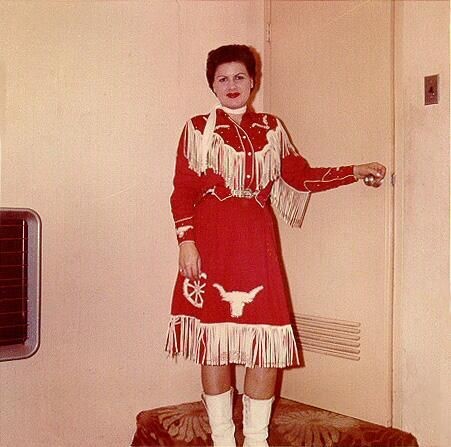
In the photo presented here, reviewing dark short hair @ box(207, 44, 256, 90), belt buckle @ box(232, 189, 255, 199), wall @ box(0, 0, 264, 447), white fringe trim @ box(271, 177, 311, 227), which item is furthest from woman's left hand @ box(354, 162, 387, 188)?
wall @ box(0, 0, 264, 447)

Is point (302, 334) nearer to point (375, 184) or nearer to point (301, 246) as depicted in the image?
point (301, 246)

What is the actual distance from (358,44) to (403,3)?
18 cm

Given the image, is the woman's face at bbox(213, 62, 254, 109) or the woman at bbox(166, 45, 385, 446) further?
the woman's face at bbox(213, 62, 254, 109)

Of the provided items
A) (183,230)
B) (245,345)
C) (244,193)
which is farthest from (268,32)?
(245,345)

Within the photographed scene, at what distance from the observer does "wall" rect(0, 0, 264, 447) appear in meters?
1.84

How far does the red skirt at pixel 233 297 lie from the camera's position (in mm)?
1760

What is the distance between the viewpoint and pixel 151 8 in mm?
2109

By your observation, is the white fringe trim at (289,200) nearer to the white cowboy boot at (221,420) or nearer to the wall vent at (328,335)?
the wall vent at (328,335)

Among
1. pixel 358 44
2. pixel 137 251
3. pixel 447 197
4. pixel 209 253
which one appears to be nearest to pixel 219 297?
pixel 209 253

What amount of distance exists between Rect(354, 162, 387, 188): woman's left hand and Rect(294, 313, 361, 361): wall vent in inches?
18.7

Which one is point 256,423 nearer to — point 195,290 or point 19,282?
point 195,290

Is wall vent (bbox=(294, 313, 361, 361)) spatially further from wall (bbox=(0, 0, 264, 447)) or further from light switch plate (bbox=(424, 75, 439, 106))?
light switch plate (bbox=(424, 75, 439, 106))

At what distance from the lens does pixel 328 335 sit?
2115mm

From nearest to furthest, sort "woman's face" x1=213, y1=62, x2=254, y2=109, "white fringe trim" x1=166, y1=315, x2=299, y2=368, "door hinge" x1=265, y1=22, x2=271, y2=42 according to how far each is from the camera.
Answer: "white fringe trim" x1=166, y1=315, x2=299, y2=368, "woman's face" x1=213, y1=62, x2=254, y2=109, "door hinge" x1=265, y1=22, x2=271, y2=42
